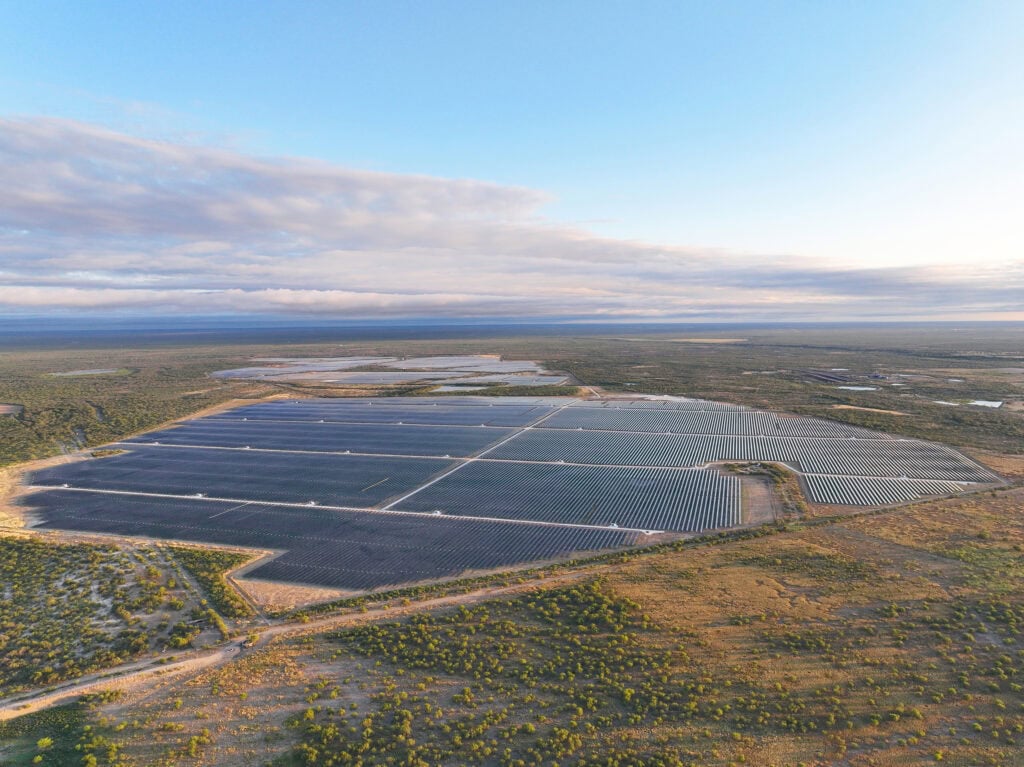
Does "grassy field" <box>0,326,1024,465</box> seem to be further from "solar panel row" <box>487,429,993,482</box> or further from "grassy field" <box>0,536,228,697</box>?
"grassy field" <box>0,536,228,697</box>

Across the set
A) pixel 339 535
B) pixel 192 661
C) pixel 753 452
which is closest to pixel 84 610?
pixel 192 661

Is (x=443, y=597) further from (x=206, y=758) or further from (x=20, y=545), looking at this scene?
(x=20, y=545)

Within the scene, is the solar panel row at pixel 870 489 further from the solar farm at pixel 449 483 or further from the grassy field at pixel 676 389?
the grassy field at pixel 676 389

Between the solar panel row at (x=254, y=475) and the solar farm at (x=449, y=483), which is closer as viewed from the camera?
the solar farm at (x=449, y=483)

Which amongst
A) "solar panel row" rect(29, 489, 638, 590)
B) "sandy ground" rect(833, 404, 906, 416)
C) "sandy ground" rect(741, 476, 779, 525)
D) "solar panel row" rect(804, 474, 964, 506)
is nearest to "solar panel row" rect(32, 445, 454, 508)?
"solar panel row" rect(29, 489, 638, 590)

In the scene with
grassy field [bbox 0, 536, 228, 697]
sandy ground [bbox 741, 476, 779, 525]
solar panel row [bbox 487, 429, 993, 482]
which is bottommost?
grassy field [bbox 0, 536, 228, 697]

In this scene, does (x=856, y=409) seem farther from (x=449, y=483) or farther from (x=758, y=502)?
(x=449, y=483)

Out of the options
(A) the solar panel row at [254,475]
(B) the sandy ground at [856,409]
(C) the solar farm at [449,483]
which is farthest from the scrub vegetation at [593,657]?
(B) the sandy ground at [856,409]
